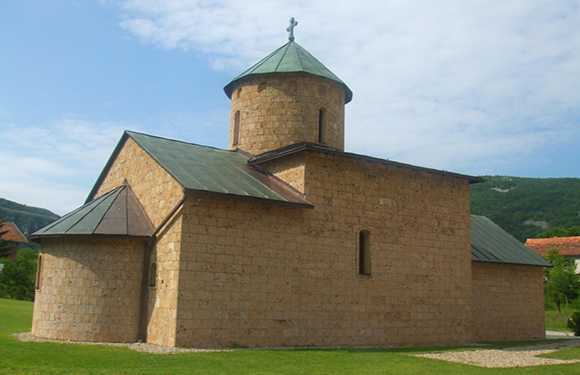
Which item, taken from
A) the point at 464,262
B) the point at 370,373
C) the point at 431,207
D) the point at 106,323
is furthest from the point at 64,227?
the point at 464,262

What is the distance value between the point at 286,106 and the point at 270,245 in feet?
19.2

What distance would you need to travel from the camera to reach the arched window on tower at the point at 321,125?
17.1m

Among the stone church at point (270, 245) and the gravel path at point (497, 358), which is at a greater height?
the stone church at point (270, 245)

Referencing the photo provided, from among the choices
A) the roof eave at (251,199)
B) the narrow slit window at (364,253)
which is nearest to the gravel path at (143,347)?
the roof eave at (251,199)

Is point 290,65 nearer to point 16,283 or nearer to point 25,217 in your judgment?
point 16,283

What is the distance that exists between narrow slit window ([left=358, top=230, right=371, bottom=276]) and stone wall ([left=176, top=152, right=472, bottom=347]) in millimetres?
152

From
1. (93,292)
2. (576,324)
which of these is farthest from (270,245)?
(576,324)

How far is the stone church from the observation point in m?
11.9

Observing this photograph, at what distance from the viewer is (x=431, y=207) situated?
51.5 ft

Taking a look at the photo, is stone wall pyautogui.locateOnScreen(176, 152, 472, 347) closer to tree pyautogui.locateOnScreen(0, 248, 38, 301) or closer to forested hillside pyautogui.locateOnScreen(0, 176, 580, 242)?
tree pyautogui.locateOnScreen(0, 248, 38, 301)

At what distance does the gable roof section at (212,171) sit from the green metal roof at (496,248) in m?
8.03

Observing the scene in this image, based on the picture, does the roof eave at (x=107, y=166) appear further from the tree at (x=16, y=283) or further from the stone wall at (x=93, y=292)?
the tree at (x=16, y=283)

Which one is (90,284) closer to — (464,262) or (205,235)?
(205,235)

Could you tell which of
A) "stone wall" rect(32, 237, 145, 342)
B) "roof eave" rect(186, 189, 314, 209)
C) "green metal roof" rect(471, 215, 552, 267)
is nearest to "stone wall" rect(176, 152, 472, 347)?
"roof eave" rect(186, 189, 314, 209)
